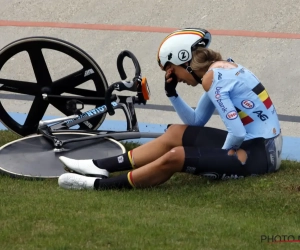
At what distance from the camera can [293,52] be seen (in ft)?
32.3

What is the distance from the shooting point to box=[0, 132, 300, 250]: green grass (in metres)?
4.85

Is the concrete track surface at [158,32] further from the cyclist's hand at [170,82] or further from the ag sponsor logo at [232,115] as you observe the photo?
the ag sponsor logo at [232,115]

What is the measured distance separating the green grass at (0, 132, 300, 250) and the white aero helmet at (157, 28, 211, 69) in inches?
36.5

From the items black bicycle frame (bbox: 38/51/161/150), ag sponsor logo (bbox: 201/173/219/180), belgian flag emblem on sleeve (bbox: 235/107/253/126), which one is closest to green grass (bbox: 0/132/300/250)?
ag sponsor logo (bbox: 201/173/219/180)

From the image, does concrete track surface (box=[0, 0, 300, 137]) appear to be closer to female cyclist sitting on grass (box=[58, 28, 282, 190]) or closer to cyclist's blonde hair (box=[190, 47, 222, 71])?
female cyclist sitting on grass (box=[58, 28, 282, 190])

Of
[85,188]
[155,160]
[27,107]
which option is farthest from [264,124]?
Result: [27,107]

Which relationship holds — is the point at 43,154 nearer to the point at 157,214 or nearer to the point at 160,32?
the point at 157,214

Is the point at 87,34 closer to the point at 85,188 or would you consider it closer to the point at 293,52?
the point at 293,52

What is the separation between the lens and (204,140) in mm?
6309

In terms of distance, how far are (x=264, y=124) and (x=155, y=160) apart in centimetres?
83

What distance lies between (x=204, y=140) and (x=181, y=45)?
718 mm

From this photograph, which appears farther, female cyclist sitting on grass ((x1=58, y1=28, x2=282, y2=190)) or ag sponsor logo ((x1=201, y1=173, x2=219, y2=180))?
ag sponsor logo ((x1=201, y1=173, x2=219, y2=180))

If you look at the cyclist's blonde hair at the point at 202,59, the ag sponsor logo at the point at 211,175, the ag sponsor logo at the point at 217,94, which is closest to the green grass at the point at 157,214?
the ag sponsor logo at the point at 211,175

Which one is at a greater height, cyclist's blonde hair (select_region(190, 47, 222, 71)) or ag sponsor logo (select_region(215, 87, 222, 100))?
cyclist's blonde hair (select_region(190, 47, 222, 71))
